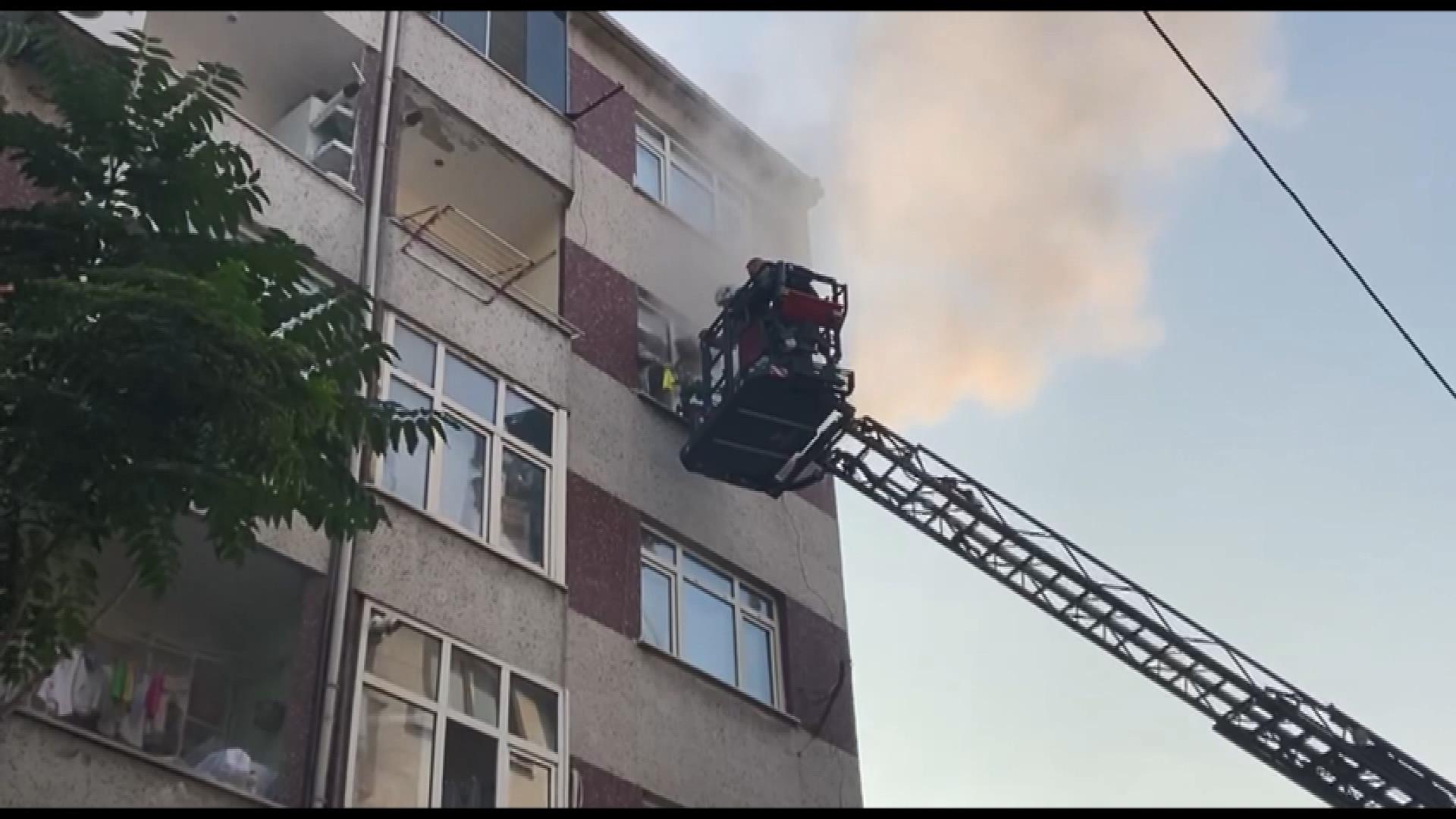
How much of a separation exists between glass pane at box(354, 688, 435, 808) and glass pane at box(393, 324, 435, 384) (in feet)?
9.32

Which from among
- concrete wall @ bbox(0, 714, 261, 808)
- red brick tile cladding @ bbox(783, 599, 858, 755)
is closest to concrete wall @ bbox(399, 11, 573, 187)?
red brick tile cladding @ bbox(783, 599, 858, 755)

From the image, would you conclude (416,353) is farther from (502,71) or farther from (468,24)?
(468,24)

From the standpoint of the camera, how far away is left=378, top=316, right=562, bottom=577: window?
42.6ft

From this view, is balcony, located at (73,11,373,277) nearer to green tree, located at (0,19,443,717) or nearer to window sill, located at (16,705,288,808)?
green tree, located at (0,19,443,717)

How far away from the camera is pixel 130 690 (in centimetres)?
1095

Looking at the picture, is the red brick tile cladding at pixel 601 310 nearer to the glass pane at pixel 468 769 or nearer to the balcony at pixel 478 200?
the balcony at pixel 478 200

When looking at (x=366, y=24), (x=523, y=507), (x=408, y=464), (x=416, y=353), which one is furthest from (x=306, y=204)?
(x=523, y=507)

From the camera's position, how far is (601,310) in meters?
16.1

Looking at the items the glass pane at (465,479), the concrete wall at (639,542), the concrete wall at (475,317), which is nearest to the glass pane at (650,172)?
the concrete wall at (639,542)

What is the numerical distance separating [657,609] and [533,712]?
227 centimetres

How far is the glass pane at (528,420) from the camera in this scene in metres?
14.0

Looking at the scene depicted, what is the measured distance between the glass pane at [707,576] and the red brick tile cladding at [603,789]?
2.59 metres

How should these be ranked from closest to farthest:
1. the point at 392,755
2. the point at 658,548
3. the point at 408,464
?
the point at 392,755 → the point at 408,464 → the point at 658,548
